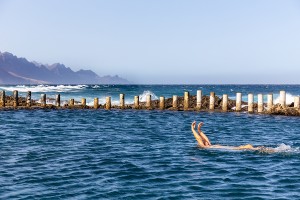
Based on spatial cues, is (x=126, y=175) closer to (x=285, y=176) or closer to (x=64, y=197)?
(x=64, y=197)

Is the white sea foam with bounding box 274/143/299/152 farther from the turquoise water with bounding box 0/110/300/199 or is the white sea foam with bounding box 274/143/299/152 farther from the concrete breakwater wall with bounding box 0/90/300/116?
the concrete breakwater wall with bounding box 0/90/300/116

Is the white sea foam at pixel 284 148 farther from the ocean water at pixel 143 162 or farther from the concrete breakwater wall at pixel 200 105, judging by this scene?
the concrete breakwater wall at pixel 200 105

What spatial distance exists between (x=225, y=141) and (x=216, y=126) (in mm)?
6845

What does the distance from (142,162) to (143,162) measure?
4 centimetres

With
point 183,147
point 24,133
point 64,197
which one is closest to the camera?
point 64,197

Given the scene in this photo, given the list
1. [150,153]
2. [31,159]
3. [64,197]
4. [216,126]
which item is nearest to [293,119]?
[216,126]

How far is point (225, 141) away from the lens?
20.5 meters

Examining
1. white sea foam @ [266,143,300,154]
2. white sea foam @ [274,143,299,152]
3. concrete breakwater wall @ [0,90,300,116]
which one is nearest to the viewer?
white sea foam @ [266,143,300,154]

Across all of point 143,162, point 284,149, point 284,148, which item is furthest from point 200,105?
point 143,162

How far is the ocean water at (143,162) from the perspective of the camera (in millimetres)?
10992

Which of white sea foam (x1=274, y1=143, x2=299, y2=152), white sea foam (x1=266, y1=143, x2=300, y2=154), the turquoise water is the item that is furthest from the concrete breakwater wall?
white sea foam (x1=266, y1=143, x2=300, y2=154)

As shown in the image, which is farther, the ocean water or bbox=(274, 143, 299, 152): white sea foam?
bbox=(274, 143, 299, 152): white sea foam

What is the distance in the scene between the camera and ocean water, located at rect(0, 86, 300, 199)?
36.1 ft

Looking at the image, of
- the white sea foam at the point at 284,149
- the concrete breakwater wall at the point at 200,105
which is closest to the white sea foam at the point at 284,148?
the white sea foam at the point at 284,149
